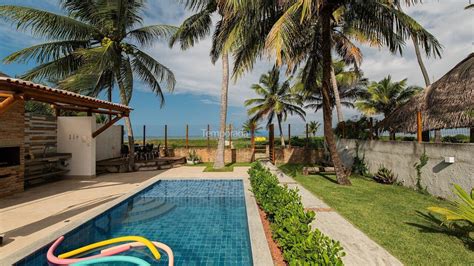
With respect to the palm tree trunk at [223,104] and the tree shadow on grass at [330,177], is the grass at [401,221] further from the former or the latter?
the palm tree trunk at [223,104]

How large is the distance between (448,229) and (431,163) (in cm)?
327

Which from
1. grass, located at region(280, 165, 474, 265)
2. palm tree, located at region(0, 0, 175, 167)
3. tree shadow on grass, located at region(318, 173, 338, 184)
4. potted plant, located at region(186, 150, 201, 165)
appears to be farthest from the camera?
potted plant, located at region(186, 150, 201, 165)

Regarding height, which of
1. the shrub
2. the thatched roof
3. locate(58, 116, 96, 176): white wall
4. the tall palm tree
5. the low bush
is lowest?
the shrub

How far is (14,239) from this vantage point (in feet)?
12.9

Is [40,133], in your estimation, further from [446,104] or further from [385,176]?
[446,104]

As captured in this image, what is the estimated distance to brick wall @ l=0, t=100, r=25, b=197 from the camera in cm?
657

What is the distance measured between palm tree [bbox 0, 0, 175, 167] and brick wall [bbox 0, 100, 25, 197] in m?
2.97

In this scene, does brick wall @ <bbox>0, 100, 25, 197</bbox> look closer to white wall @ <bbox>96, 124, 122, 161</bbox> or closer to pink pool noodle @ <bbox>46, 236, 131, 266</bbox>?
pink pool noodle @ <bbox>46, 236, 131, 266</bbox>

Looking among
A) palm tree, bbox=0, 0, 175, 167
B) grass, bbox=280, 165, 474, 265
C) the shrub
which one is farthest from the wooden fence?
the shrub

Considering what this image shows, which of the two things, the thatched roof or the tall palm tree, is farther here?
the thatched roof

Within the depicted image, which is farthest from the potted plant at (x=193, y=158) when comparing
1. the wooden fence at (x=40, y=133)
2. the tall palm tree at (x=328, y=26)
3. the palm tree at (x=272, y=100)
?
the palm tree at (x=272, y=100)

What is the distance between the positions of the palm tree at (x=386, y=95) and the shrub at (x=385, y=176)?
607 inches

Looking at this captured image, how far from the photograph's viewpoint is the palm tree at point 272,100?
2191 cm

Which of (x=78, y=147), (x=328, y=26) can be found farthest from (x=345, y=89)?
(x=78, y=147)
